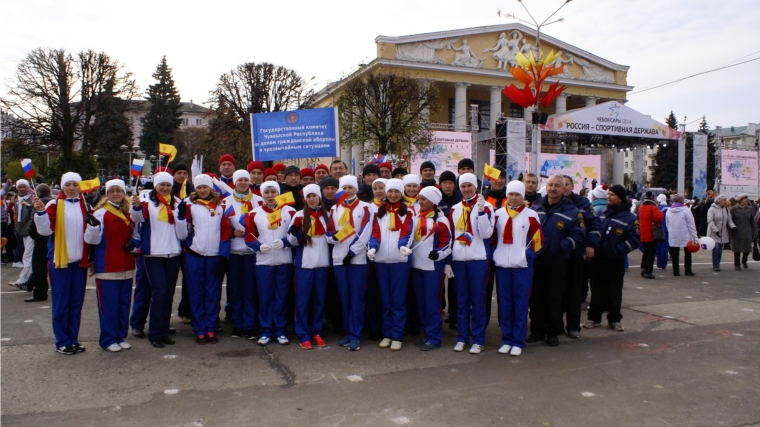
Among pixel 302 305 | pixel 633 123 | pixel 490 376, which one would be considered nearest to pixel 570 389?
pixel 490 376

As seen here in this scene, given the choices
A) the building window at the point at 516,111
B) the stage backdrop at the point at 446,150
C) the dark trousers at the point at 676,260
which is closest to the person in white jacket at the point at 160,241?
the dark trousers at the point at 676,260

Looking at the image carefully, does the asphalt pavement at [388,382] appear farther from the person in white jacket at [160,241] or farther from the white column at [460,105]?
the white column at [460,105]

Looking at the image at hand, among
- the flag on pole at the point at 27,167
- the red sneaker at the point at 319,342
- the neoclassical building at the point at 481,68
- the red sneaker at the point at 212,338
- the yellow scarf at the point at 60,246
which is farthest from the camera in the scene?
the neoclassical building at the point at 481,68

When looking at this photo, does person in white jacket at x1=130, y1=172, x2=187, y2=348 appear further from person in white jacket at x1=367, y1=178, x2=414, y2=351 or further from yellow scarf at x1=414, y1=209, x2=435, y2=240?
yellow scarf at x1=414, y1=209, x2=435, y2=240

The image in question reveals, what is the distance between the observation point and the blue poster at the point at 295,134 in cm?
1041

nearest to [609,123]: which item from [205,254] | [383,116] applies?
[383,116]

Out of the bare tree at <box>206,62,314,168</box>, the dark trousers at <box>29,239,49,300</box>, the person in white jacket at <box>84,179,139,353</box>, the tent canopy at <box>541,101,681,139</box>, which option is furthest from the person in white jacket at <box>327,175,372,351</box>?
the bare tree at <box>206,62,314,168</box>

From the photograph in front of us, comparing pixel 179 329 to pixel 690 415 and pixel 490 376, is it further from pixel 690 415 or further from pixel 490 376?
pixel 690 415

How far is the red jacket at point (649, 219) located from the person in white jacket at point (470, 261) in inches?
298

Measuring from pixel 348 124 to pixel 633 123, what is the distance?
605 inches

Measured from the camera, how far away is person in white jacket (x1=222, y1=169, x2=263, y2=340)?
648 centimetres

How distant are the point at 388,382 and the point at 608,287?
12.1 feet

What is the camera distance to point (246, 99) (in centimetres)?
3603

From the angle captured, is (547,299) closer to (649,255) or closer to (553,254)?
(553,254)
